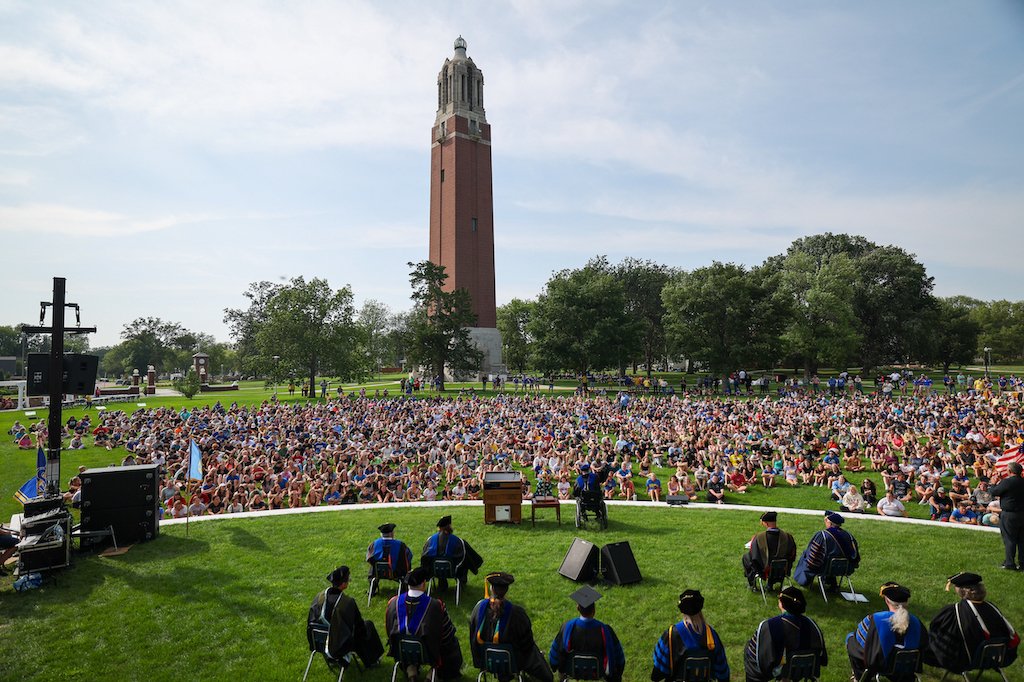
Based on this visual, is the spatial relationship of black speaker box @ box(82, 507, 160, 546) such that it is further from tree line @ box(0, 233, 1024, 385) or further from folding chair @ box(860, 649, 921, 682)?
tree line @ box(0, 233, 1024, 385)

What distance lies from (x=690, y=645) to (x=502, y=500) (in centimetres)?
646

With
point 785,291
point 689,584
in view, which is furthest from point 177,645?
point 785,291

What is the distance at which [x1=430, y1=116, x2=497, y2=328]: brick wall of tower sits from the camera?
67.5 meters

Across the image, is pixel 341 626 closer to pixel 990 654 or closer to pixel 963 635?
pixel 963 635

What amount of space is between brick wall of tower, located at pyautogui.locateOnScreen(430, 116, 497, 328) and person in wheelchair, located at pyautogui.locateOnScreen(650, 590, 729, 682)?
6188cm

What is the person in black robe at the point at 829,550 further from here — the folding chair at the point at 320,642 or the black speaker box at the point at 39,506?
the black speaker box at the point at 39,506

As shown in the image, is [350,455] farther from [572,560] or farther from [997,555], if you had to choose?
[997,555]

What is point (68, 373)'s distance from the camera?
1001 cm

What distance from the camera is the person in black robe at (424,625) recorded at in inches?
237

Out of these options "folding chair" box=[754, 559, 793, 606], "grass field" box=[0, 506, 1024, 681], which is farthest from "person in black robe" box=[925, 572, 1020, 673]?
"folding chair" box=[754, 559, 793, 606]

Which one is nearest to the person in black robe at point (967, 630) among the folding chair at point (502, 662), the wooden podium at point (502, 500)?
the folding chair at point (502, 662)

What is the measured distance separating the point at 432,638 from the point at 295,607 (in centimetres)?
320

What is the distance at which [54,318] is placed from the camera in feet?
31.6

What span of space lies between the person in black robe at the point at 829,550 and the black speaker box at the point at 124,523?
11.3 m
